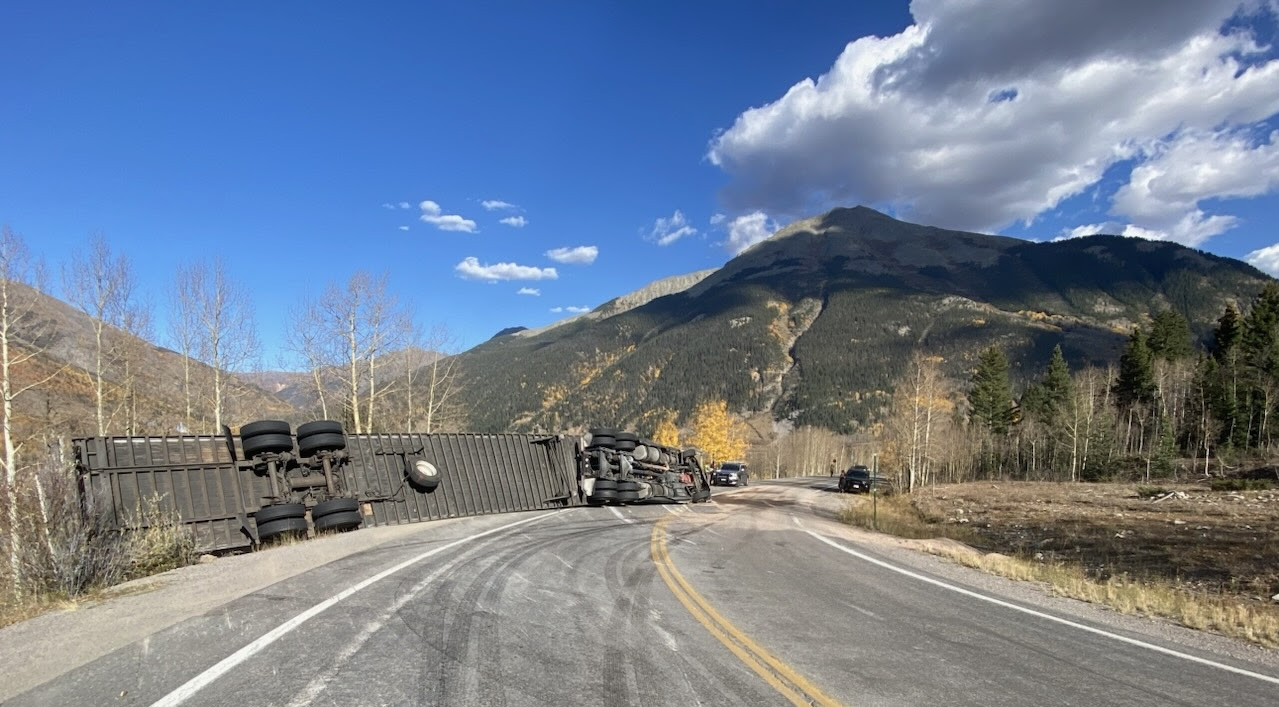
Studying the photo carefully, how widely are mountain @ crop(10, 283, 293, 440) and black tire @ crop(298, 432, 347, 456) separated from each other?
69.8 feet

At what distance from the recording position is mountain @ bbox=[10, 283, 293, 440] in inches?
1250

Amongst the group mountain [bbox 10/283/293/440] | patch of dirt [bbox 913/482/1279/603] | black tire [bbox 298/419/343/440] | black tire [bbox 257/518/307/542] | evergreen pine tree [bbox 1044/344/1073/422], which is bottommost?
patch of dirt [bbox 913/482/1279/603]

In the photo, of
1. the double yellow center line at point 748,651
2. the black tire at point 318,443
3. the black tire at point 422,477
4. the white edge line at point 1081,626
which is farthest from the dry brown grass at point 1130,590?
the black tire at point 318,443

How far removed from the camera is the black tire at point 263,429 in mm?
14133

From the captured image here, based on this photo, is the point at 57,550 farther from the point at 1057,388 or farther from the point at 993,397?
the point at 993,397

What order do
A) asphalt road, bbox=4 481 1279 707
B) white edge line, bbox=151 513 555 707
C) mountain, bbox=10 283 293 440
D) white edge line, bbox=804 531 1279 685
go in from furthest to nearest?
mountain, bbox=10 283 293 440
white edge line, bbox=804 531 1279 685
asphalt road, bbox=4 481 1279 707
white edge line, bbox=151 513 555 707

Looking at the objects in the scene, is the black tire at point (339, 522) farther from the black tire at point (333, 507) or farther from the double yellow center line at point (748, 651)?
the double yellow center line at point (748, 651)

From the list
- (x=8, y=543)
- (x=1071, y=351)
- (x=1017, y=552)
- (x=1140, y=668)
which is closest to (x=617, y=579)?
(x=1140, y=668)

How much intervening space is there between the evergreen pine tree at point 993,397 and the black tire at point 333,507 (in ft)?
274

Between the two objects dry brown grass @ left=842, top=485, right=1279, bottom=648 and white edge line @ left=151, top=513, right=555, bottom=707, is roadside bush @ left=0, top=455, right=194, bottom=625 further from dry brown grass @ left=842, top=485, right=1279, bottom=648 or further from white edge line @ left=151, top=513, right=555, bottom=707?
dry brown grass @ left=842, top=485, right=1279, bottom=648

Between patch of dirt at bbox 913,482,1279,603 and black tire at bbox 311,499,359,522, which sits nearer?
black tire at bbox 311,499,359,522

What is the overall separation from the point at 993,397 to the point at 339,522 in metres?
85.3

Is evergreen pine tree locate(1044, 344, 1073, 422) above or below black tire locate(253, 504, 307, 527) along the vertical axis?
below

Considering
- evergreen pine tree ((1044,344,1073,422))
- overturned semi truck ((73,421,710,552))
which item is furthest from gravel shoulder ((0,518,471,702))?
evergreen pine tree ((1044,344,1073,422))
